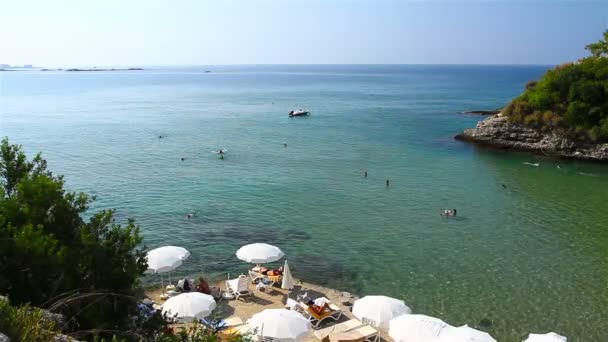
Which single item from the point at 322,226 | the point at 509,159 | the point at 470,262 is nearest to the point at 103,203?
the point at 322,226

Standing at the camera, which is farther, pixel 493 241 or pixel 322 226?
pixel 322 226

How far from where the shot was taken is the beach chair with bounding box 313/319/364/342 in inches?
696

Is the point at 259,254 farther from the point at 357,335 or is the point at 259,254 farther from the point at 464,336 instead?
the point at 464,336

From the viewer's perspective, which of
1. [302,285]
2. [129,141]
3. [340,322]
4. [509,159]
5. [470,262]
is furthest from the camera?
[129,141]

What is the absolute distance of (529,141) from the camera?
54844mm

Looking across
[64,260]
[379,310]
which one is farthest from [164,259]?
[379,310]

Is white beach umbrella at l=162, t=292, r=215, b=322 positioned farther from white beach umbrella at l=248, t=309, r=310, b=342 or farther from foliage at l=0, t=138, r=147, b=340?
foliage at l=0, t=138, r=147, b=340

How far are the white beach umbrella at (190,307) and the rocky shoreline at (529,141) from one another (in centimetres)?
4723

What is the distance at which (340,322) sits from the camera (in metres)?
18.9

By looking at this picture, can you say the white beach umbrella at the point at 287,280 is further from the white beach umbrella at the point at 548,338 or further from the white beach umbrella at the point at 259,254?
the white beach umbrella at the point at 548,338

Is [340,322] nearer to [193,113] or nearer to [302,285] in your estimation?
[302,285]

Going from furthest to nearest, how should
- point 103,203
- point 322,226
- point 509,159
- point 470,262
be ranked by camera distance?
point 509,159 → point 103,203 → point 322,226 → point 470,262

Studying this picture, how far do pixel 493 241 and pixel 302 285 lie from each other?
42.8 ft

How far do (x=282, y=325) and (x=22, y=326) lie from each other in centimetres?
943
